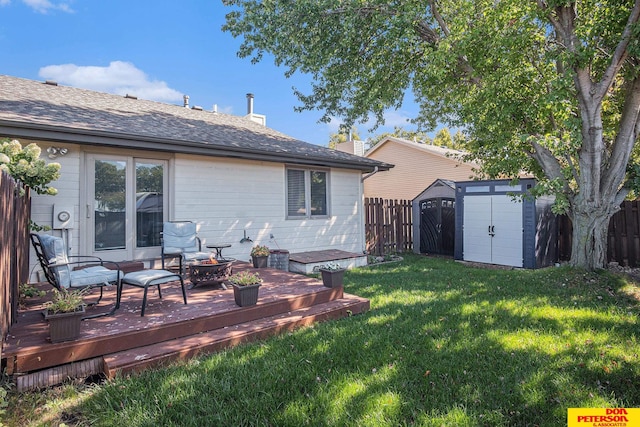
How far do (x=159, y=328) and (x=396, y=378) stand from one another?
7.87ft

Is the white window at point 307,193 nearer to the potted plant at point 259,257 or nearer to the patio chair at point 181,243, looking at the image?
the potted plant at point 259,257

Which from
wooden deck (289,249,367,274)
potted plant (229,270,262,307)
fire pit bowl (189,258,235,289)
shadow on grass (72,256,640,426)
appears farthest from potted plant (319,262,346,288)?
wooden deck (289,249,367,274)

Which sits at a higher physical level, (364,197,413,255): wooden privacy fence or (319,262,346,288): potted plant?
(364,197,413,255): wooden privacy fence

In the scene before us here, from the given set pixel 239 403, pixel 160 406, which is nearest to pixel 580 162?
pixel 239 403

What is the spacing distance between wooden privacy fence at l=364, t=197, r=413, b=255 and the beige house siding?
21.6 feet

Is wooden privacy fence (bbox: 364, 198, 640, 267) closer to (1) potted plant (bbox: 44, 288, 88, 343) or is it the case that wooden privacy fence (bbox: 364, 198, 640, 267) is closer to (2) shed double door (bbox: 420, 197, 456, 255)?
(2) shed double door (bbox: 420, 197, 456, 255)

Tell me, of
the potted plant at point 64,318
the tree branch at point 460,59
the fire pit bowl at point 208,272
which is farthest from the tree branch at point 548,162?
the potted plant at point 64,318

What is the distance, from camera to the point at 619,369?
118 inches

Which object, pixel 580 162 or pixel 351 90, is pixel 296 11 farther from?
pixel 580 162

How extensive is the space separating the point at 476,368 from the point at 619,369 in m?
1.22

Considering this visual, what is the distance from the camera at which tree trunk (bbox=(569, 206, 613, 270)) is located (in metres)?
6.41

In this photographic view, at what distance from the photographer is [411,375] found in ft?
9.67

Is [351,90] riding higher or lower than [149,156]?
higher

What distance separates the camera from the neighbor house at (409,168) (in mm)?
16922
